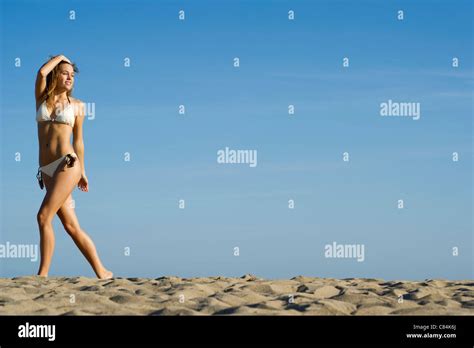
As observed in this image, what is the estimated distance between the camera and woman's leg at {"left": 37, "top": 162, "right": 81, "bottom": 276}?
8.23 m

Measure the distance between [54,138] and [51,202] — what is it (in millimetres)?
775

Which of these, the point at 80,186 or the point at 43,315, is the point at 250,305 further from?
the point at 80,186

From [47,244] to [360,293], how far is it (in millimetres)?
3810

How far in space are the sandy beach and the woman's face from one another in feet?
7.82

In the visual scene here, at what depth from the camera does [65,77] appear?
330 inches

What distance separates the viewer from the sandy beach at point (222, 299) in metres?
5.66

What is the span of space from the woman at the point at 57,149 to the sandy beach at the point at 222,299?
29.8 inches

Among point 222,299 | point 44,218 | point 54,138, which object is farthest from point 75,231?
point 222,299

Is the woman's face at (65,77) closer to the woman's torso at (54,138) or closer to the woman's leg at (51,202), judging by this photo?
the woman's torso at (54,138)

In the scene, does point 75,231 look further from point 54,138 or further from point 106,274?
point 54,138

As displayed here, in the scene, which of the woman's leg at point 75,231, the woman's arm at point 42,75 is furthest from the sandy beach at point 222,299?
the woman's arm at point 42,75
